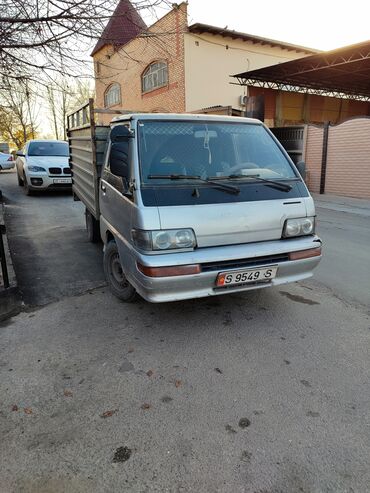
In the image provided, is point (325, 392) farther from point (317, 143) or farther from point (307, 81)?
point (307, 81)

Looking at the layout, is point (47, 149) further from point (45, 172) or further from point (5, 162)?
point (5, 162)

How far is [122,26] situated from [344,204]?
9140 millimetres

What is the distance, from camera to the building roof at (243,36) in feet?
55.2

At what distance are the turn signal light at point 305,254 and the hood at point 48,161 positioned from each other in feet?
32.8

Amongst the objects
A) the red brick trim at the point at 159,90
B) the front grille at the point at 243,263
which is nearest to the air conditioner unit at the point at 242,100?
the red brick trim at the point at 159,90

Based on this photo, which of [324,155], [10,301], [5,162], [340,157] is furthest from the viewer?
[5,162]

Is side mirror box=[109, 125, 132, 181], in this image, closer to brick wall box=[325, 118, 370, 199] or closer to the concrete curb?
the concrete curb

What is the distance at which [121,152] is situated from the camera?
11.6ft

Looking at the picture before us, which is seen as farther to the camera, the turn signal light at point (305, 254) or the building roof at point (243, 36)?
the building roof at point (243, 36)

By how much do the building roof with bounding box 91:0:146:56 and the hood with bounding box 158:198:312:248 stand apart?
2158 mm

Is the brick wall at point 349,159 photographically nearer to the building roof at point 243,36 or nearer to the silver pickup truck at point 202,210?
the building roof at point 243,36

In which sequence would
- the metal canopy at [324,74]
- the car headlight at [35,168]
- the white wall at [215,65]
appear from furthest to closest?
the white wall at [215,65] → the metal canopy at [324,74] → the car headlight at [35,168]

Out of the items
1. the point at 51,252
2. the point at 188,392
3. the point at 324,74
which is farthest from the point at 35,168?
the point at 324,74

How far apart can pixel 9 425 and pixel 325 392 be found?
2.12 metres
